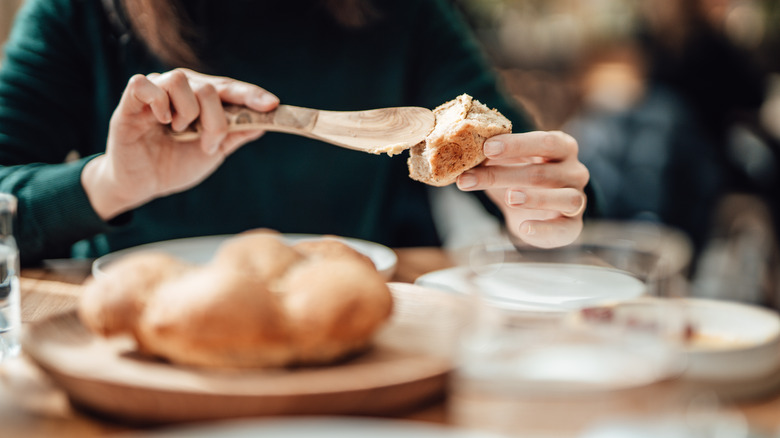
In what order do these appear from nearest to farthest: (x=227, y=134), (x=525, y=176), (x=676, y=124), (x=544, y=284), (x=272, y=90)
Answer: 1. (x=544, y=284)
2. (x=525, y=176)
3. (x=227, y=134)
4. (x=272, y=90)
5. (x=676, y=124)

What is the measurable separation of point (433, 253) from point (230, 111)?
38 cm

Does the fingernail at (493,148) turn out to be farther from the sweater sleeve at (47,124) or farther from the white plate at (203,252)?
the sweater sleeve at (47,124)

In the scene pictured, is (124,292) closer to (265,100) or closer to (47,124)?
(265,100)

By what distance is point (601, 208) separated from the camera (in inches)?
45.4

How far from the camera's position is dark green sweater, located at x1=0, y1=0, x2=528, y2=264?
120 centimetres

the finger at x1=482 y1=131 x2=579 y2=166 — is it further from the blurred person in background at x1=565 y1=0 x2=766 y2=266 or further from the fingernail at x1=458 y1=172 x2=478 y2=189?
the blurred person in background at x1=565 y1=0 x2=766 y2=266

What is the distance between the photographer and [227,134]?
39.1 inches

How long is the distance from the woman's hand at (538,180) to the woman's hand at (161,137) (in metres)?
0.27

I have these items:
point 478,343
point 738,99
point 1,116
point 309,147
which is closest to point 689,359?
point 478,343

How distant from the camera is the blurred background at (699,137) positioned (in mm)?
2125

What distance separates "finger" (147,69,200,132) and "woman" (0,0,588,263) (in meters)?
0.06

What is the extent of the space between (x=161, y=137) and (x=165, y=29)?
0.79 ft

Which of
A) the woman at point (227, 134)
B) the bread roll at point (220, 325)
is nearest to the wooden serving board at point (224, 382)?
the bread roll at point (220, 325)

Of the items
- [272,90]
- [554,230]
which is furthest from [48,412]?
[272,90]
